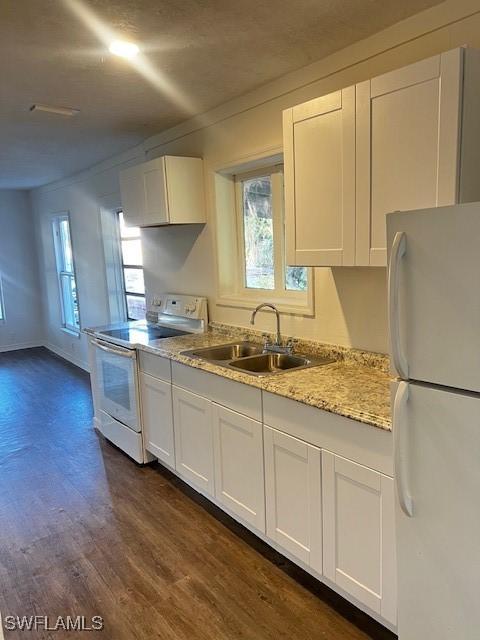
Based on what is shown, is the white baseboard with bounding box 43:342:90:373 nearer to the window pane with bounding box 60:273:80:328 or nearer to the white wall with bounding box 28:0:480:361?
the window pane with bounding box 60:273:80:328

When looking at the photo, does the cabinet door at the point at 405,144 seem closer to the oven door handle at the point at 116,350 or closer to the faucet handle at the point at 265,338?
the faucet handle at the point at 265,338

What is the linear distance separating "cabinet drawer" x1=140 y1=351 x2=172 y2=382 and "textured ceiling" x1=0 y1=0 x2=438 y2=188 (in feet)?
5.27

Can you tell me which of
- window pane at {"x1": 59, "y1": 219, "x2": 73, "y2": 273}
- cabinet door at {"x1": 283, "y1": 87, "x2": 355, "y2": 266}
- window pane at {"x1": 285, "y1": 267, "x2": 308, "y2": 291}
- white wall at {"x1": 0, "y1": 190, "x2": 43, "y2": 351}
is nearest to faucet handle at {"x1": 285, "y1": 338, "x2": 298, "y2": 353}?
window pane at {"x1": 285, "y1": 267, "x2": 308, "y2": 291}

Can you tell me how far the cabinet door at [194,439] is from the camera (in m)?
2.67

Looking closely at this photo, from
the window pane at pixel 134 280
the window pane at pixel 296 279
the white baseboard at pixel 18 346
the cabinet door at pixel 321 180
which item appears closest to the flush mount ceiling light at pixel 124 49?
the cabinet door at pixel 321 180

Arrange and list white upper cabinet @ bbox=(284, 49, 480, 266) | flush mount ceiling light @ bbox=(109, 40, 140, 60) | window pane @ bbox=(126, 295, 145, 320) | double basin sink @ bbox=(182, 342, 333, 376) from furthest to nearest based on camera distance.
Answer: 1. window pane @ bbox=(126, 295, 145, 320)
2. double basin sink @ bbox=(182, 342, 333, 376)
3. flush mount ceiling light @ bbox=(109, 40, 140, 60)
4. white upper cabinet @ bbox=(284, 49, 480, 266)

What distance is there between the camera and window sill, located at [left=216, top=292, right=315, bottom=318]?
109 inches

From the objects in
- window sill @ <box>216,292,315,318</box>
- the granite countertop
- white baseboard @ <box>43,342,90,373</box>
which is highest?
window sill @ <box>216,292,315,318</box>

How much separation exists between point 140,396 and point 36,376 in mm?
3278

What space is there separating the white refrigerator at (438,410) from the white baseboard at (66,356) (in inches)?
208

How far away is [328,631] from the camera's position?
192cm

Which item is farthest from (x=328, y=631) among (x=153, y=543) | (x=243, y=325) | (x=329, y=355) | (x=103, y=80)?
(x=103, y=80)

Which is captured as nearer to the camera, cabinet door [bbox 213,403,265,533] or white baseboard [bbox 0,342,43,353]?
cabinet door [bbox 213,403,265,533]

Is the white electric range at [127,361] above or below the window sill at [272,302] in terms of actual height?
below
